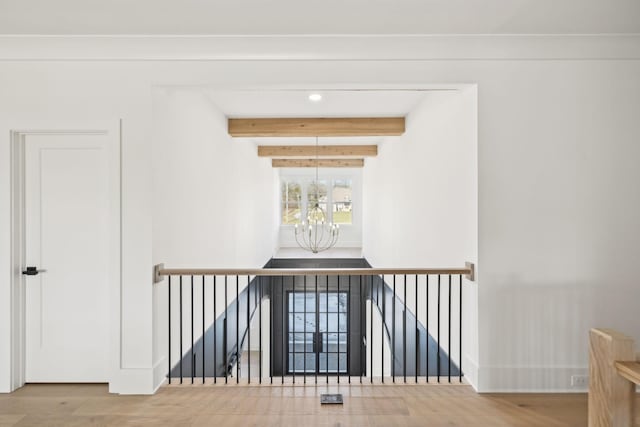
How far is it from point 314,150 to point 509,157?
4801 mm

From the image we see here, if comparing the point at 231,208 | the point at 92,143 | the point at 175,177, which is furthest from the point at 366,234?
the point at 92,143

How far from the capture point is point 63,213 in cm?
312

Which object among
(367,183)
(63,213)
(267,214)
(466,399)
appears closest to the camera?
(466,399)

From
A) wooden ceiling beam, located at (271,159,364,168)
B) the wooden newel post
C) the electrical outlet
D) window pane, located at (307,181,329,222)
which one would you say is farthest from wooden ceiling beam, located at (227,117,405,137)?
window pane, located at (307,181,329,222)

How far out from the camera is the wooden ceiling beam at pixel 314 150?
759 cm

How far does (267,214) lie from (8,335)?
621 centimetres

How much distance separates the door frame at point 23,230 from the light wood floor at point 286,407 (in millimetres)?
299

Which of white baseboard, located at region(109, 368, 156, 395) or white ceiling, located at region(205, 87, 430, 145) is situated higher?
white ceiling, located at region(205, 87, 430, 145)

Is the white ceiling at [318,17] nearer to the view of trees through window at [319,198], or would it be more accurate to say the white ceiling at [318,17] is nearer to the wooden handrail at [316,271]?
the wooden handrail at [316,271]

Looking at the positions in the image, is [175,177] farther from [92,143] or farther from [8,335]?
[8,335]

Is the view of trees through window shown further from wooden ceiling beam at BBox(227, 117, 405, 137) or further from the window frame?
wooden ceiling beam at BBox(227, 117, 405, 137)

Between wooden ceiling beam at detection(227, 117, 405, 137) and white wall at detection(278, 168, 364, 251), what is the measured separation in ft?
19.1

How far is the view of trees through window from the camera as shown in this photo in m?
11.4

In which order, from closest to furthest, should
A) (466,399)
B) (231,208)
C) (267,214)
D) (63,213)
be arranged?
(466,399) < (63,213) < (231,208) < (267,214)
